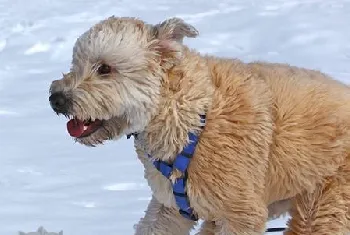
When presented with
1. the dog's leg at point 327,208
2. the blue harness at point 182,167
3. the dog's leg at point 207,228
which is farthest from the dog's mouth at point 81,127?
the dog's leg at point 327,208

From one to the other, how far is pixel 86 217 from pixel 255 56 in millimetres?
5459

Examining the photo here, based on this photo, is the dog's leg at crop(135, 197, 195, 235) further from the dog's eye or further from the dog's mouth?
the dog's eye

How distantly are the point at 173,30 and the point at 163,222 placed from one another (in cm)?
111

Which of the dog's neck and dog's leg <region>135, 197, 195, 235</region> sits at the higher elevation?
the dog's neck

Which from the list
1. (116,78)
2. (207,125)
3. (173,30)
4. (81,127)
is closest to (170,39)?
(173,30)

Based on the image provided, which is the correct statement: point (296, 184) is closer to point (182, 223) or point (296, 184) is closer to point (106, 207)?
point (182, 223)

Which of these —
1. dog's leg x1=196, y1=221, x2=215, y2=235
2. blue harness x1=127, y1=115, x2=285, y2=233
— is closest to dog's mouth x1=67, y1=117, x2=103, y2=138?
blue harness x1=127, y1=115, x2=285, y2=233

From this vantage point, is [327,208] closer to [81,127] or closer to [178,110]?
[178,110]

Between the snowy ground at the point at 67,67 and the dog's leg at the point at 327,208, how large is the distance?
1384 millimetres

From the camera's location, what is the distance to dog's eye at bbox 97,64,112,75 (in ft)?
16.4

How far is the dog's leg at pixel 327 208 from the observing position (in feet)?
17.2

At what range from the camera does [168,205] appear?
5238mm

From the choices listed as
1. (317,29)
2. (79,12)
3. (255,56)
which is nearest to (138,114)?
(255,56)

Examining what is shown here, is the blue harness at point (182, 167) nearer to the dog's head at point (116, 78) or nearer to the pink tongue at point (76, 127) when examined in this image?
the dog's head at point (116, 78)
